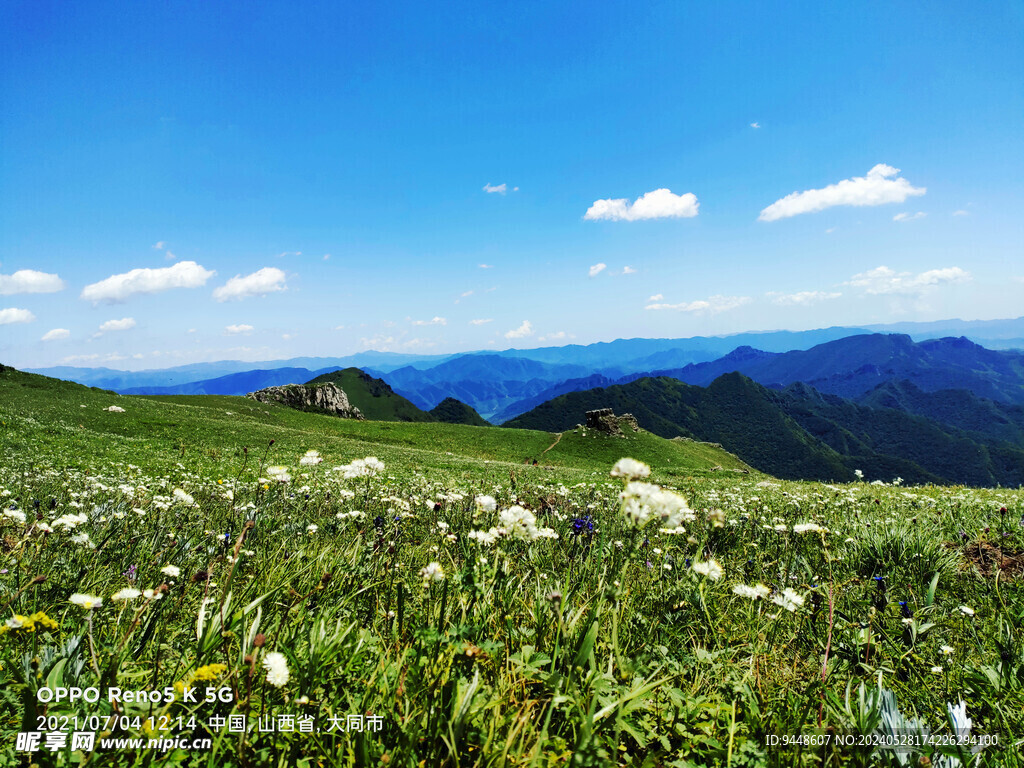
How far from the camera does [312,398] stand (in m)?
114

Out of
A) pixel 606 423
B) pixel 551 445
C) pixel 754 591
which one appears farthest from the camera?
pixel 606 423

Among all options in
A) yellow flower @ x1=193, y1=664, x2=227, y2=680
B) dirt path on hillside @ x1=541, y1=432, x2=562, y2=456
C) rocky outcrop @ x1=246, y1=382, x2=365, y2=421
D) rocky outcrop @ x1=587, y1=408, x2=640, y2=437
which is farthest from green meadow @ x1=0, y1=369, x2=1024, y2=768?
rocky outcrop @ x1=246, y1=382, x2=365, y2=421

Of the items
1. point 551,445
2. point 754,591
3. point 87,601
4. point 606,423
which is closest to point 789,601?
point 754,591

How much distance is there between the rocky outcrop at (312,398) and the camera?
104250 millimetres

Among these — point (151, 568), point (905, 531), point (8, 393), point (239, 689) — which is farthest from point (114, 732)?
point (8, 393)

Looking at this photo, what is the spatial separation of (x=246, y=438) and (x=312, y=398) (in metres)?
83.8

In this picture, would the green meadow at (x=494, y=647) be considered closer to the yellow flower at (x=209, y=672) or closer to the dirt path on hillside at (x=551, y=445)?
the yellow flower at (x=209, y=672)

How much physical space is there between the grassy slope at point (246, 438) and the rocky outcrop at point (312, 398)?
2821 cm

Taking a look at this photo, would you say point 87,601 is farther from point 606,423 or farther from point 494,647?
point 606,423

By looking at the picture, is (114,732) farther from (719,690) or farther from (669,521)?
(719,690)

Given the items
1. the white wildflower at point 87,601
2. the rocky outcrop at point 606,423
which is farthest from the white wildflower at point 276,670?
the rocky outcrop at point 606,423

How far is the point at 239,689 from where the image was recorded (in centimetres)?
257

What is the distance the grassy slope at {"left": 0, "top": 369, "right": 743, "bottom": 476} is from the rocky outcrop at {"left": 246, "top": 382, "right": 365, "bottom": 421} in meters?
28.2

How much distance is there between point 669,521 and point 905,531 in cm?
563
